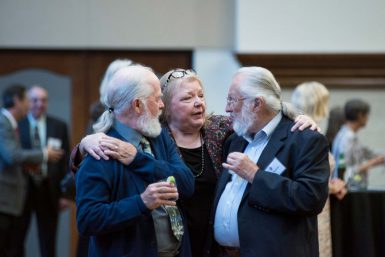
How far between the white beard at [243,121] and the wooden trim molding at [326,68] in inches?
150

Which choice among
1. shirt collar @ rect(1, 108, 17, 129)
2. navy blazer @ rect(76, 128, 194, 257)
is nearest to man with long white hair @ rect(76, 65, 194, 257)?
navy blazer @ rect(76, 128, 194, 257)

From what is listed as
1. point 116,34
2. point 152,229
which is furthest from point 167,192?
point 116,34

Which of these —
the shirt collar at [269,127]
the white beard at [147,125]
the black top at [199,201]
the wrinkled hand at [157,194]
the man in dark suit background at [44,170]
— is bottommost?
the man in dark suit background at [44,170]

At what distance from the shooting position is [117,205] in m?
2.78

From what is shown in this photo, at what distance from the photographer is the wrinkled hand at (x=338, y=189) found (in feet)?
14.8

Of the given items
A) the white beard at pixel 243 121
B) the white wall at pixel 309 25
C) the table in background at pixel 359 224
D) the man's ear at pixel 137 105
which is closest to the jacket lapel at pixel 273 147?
the white beard at pixel 243 121

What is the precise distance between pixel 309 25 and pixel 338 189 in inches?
116

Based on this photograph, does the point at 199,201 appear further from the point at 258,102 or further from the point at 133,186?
the point at 133,186

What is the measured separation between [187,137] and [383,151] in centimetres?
419

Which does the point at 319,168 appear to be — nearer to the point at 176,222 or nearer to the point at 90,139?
the point at 176,222

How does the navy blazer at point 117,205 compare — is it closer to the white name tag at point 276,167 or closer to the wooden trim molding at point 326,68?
the white name tag at point 276,167

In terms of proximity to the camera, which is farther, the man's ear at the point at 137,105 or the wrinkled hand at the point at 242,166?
the wrinkled hand at the point at 242,166

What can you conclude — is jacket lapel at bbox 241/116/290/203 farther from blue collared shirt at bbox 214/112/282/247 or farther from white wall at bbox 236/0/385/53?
white wall at bbox 236/0/385/53

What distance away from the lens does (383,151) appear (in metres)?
7.32
